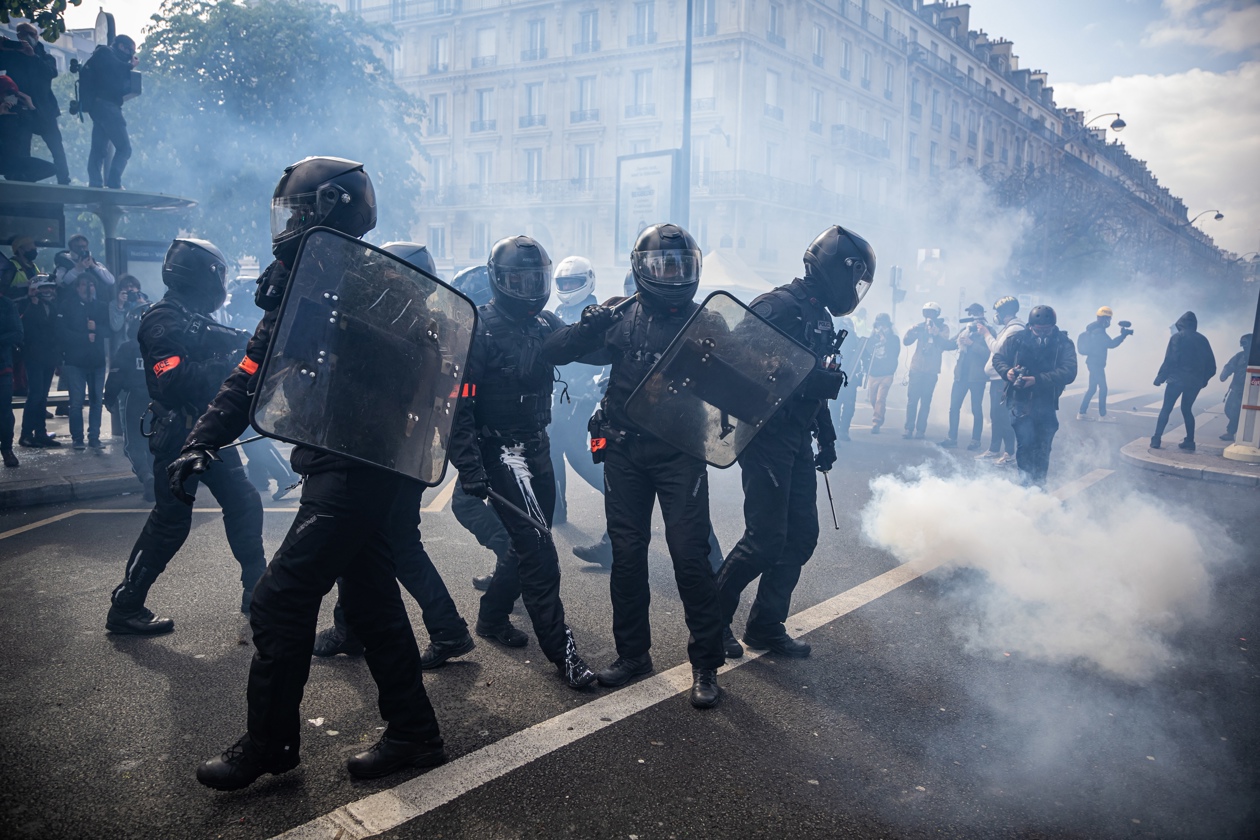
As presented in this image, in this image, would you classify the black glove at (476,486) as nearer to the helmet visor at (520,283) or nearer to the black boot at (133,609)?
the helmet visor at (520,283)

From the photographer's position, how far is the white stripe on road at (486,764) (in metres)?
2.39

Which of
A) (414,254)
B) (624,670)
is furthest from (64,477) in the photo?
(624,670)

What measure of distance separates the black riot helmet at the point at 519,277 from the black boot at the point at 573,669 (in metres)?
1.43

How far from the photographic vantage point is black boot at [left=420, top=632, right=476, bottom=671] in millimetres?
3555

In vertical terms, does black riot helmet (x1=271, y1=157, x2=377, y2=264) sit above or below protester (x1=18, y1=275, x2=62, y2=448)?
above

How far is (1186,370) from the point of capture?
10648 millimetres

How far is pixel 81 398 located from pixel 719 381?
7.61 m

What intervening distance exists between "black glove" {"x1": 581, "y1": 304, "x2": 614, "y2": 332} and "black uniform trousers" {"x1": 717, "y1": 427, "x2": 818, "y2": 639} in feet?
2.68

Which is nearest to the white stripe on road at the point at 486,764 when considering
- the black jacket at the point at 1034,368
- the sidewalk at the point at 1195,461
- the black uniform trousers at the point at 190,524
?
the black uniform trousers at the point at 190,524

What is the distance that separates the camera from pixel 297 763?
262 centimetres

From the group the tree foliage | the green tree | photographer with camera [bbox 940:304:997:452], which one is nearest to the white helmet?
the tree foliage

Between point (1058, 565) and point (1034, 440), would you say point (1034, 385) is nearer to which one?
point (1034, 440)

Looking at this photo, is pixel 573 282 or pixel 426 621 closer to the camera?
pixel 426 621

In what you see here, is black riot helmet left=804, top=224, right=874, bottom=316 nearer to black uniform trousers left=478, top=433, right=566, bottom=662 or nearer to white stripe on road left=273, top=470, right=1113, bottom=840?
black uniform trousers left=478, top=433, right=566, bottom=662
